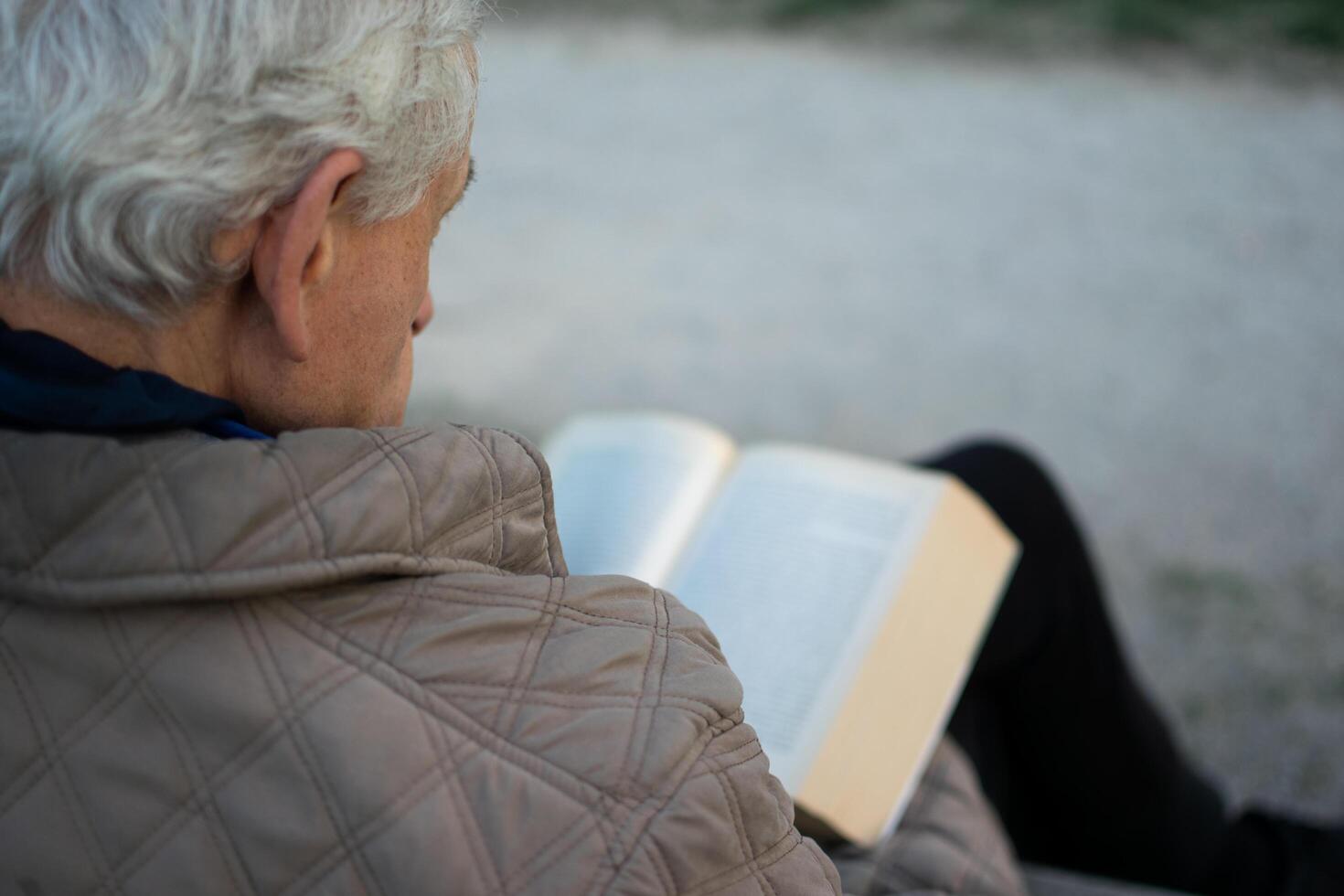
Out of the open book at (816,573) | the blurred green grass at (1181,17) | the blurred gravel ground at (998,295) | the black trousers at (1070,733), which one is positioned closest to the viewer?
the open book at (816,573)

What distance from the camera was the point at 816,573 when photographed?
1.27 meters

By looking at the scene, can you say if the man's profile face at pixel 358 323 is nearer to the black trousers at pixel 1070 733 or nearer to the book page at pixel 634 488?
the book page at pixel 634 488

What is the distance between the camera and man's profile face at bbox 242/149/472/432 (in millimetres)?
757

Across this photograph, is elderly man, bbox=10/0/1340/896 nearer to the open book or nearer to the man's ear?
the man's ear

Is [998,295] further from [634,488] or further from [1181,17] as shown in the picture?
[634,488]

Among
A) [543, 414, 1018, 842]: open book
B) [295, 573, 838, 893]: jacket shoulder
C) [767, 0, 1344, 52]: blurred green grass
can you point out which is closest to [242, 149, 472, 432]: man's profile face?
[295, 573, 838, 893]: jacket shoulder

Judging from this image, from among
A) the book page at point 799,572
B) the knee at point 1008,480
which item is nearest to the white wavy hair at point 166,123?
the book page at point 799,572

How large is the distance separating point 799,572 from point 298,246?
2.31 feet

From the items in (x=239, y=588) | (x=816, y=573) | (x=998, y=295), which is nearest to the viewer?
(x=239, y=588)

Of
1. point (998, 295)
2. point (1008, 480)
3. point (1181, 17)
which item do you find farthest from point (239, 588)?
point (1181, 17)

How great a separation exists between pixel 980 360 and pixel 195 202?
2.07m

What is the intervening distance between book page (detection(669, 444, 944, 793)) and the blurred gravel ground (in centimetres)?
82

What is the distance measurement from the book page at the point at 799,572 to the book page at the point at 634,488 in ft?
0.10

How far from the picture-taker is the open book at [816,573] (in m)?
1.13
